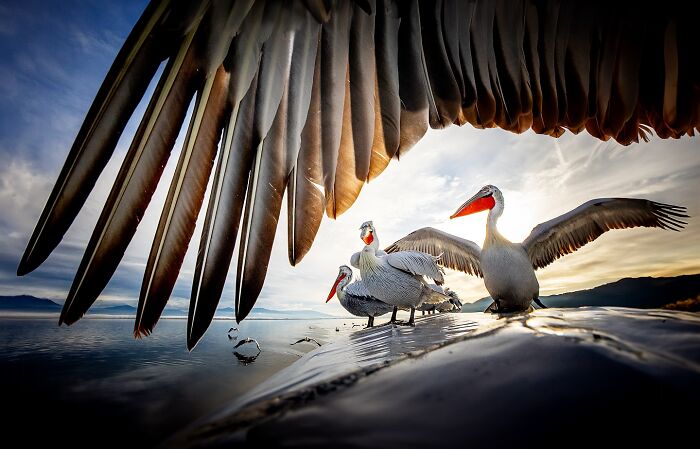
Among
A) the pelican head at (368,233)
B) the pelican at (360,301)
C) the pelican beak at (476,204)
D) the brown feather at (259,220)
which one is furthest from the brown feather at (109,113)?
the pelican at (360,301)

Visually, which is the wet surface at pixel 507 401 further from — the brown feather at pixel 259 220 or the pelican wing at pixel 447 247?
the pelican wing at pixel 447 247

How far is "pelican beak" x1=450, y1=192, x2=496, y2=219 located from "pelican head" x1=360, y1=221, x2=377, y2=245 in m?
1.80

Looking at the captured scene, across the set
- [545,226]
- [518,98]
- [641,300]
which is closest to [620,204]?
[545,226]

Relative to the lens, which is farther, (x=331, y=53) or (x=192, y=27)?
(x=331, y=53)

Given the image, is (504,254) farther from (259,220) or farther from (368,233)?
(259,220)

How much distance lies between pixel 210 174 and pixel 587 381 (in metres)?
0.95

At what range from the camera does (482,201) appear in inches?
239

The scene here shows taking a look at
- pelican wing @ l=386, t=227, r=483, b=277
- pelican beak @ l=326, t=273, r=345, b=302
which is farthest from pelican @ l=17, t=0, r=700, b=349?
pelican beak @ l=326, t=273, r=345, b=302

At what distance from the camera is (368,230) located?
712 cm

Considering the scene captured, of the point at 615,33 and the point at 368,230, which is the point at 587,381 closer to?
the point at 615,33

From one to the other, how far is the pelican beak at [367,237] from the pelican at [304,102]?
540 cm

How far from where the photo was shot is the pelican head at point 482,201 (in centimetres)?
606

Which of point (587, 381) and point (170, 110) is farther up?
point (170, 110)

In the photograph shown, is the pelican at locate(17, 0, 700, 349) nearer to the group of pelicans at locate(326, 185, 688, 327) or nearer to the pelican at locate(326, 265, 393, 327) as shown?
the group of pelicans at locate(326, 185, 688, 327)
